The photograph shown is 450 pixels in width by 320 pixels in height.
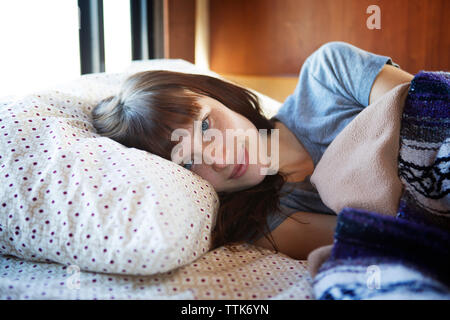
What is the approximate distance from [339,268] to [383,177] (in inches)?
7.5

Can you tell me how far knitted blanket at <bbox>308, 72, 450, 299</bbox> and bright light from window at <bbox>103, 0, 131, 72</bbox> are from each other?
1.26 m

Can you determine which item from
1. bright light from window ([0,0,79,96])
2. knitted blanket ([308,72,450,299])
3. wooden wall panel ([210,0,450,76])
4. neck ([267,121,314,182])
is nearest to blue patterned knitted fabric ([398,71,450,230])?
knitted blanket ([308,72,450,299])

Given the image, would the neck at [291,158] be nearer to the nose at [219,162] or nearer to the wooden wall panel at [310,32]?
the nose at [219,162]

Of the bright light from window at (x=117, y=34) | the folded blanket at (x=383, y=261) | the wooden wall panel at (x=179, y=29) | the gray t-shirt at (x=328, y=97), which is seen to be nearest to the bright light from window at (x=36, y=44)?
the bright light from window at (x=117, y=34)

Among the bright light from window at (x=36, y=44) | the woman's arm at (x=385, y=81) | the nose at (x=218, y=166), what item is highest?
the bright light from window at (x=36, y=44)

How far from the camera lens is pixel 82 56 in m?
1.56

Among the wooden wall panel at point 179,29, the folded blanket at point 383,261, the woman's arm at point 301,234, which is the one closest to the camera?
the folded blanket at point 383,261

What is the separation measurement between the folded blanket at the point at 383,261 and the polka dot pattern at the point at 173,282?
7 centimetres

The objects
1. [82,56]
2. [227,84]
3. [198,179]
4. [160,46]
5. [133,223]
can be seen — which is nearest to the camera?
[133,223]

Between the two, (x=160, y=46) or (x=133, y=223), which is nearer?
(x=133, y=223)

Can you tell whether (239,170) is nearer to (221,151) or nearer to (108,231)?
(221,151)

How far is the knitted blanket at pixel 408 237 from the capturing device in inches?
→ 20.5
